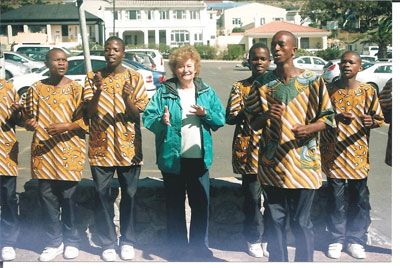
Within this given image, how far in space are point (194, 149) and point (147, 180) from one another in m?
0.93

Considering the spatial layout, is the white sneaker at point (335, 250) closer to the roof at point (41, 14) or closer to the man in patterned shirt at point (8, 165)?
the man in patterned shirt at point (8, 165)

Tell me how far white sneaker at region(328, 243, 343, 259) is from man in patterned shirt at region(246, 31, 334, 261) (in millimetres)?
777

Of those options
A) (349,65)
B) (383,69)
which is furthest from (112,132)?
(383,69)

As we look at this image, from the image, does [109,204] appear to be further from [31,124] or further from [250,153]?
[250,153]

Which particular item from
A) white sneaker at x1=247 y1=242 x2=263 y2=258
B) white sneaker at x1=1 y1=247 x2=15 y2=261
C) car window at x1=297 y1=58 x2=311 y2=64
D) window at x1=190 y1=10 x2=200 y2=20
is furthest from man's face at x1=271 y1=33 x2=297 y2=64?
window at x1=190 y1=10 x2=200 y2=20

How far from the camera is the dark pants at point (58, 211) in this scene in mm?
4180

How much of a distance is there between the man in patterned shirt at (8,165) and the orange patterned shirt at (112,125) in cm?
66

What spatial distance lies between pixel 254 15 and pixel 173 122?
928 centimetres

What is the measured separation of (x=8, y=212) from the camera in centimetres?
435

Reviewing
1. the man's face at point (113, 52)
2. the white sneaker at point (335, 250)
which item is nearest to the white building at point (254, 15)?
the man's face at point (113, 52)

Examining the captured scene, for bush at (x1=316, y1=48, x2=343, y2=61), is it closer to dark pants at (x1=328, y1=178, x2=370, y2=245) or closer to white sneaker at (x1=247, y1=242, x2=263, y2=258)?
dark pants at (x1=328, y1=178, x2=370, y2=245)

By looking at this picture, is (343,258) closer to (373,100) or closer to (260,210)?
(260,210)

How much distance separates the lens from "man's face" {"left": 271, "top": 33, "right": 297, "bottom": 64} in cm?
350
